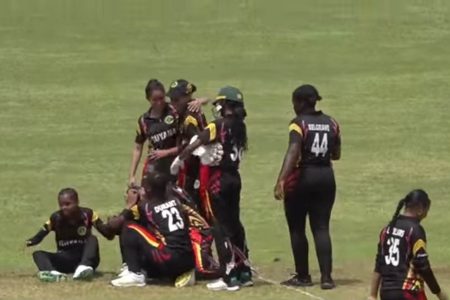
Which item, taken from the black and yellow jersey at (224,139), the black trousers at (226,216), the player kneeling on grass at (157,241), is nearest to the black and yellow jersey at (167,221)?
the player kneeling on grass at (157,241)

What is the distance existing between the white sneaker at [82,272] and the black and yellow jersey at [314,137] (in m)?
2.27

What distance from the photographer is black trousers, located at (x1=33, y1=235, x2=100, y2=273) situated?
12.9 m

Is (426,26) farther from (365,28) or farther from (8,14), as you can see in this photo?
(8,14)

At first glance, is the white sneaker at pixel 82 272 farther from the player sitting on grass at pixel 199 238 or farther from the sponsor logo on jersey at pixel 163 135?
the sponsor logo on jersey at pixel 163 135

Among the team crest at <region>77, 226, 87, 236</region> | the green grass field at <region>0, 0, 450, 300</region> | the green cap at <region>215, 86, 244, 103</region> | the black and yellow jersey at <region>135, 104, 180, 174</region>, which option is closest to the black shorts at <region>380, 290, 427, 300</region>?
the green grass field at <region>0, 0, 450, 300</region>

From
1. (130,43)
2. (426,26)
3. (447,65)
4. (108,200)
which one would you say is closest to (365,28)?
(426,26)

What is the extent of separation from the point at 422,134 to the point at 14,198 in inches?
286

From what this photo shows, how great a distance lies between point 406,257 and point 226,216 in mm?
2821

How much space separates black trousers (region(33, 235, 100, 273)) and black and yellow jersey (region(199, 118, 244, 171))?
5.09 feet

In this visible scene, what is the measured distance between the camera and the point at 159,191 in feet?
41.3

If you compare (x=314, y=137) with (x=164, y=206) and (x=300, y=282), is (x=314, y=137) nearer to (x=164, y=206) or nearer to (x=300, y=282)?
(x=300, y=282)

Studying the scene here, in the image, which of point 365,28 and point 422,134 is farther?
point 365,28

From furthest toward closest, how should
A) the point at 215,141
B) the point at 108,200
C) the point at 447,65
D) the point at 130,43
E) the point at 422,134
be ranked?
the point at 130,43
the point at 447,65
the point at 422,134
the point at 108,200
the point at 215,141

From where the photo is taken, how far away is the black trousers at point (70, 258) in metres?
12.9
